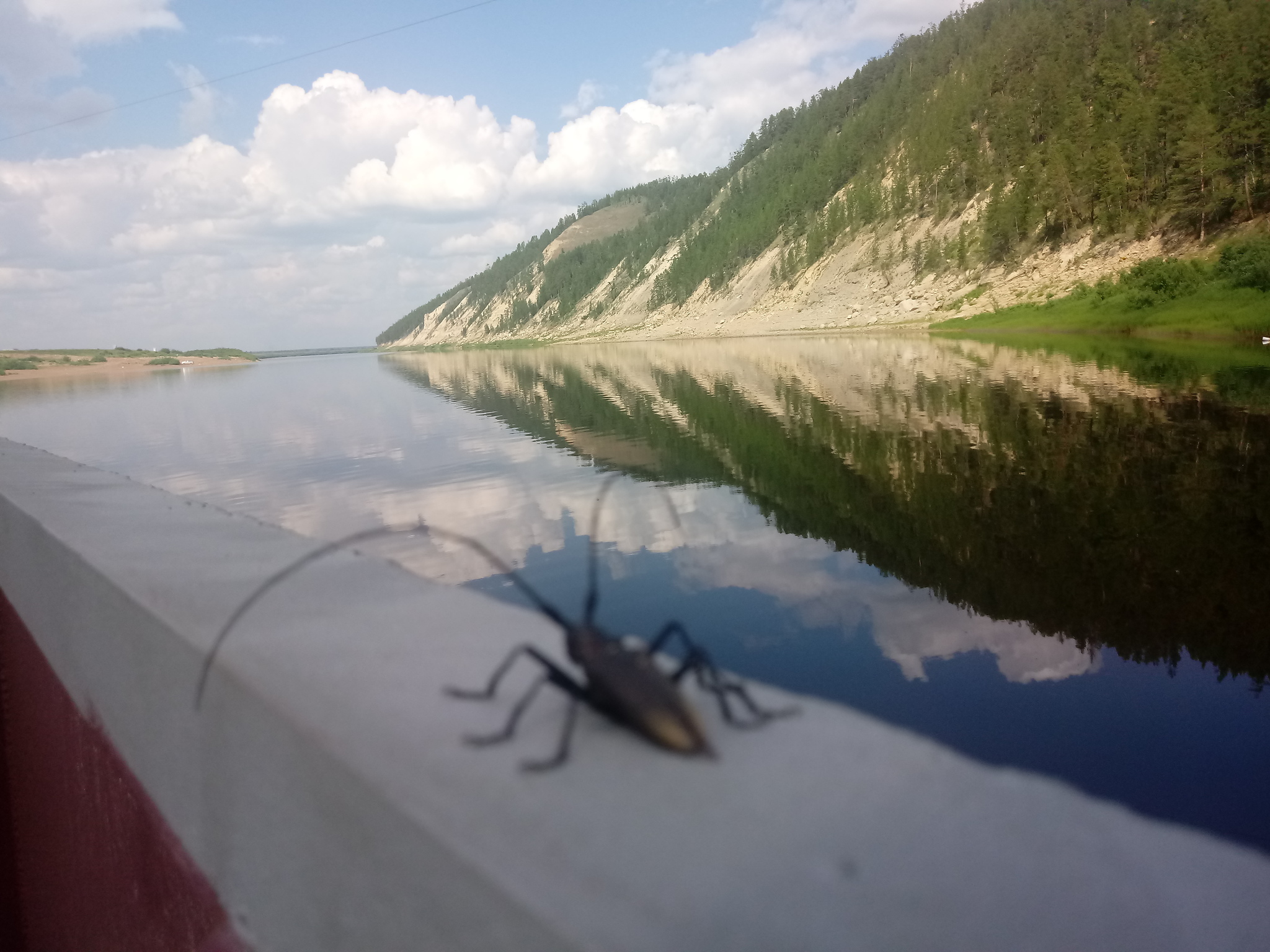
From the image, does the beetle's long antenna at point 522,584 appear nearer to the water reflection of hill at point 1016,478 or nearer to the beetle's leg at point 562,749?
the beetle's leg at point 562,749

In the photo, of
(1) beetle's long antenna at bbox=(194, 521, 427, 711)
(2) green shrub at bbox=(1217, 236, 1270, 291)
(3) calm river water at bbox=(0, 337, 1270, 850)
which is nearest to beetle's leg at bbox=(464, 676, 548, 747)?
(3) calm river water at bbox=(0, 337, 1270, 850)

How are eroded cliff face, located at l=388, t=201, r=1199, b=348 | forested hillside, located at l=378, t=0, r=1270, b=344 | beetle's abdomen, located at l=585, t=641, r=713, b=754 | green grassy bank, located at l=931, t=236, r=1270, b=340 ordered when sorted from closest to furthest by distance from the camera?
1. beetle's abdomen, located at l=585, t=641, r=713, b=754
2. green grassy bank, located at l=931, t=236, r=1270, b=340
3. forested hillside, located at l=378, t=0, r=1270, b=344
4. eroded cliff face, located at l=388, t=201, r=1199, b=348

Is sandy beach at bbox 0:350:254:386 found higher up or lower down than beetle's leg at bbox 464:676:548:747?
higher up

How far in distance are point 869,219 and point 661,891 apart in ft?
377

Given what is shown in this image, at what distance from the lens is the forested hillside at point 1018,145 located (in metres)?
58.2

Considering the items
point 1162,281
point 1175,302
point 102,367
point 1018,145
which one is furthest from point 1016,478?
point 102,367

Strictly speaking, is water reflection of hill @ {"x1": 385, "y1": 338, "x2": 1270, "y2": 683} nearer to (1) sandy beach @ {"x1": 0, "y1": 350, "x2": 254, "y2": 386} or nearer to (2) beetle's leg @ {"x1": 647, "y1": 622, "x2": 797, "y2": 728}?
(2) beetle's leg @ {"x1": 647, "y1": 622, "x2": 797, "y2": 728}

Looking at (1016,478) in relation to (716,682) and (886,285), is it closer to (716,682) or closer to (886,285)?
(716,682)

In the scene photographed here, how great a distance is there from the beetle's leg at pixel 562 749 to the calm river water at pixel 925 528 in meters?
0.25

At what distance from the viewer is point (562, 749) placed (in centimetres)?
225

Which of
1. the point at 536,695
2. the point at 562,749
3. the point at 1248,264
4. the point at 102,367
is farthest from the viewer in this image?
the point at 102,367

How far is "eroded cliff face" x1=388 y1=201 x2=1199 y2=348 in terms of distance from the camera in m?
67.4

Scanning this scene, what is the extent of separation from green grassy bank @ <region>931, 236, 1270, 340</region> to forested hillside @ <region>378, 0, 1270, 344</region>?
8.27 m

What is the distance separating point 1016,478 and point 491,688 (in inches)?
515
